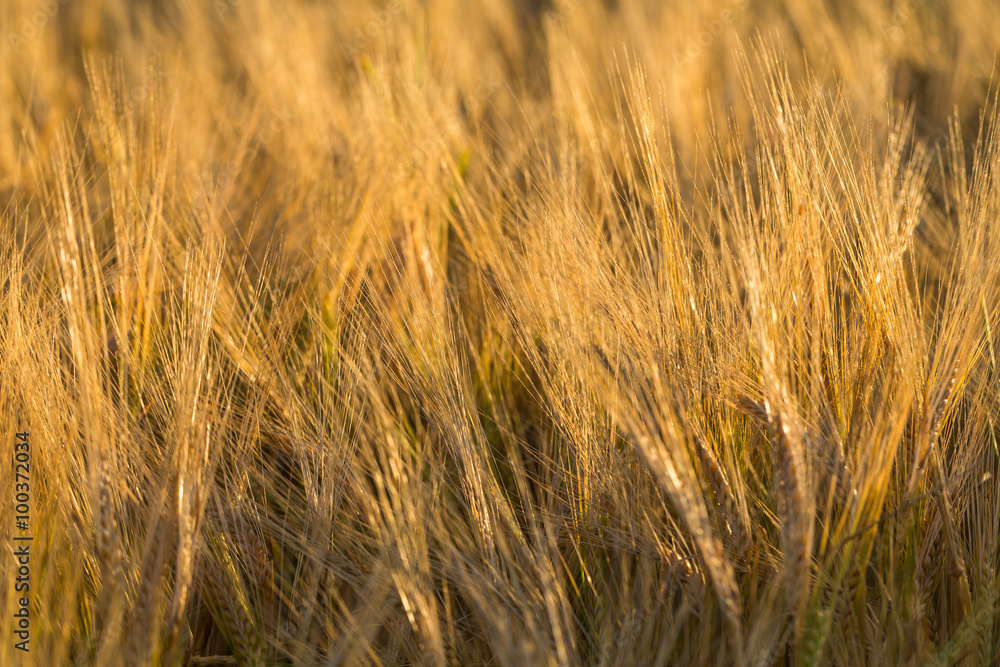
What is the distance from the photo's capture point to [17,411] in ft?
3.64

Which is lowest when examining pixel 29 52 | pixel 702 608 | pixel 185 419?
pixel 702 608

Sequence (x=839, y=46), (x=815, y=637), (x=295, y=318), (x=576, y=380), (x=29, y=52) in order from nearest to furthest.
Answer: (x=815, y=637) < (x=576, y=380) < (x=295, y=318) < (x=839, y=46) < (x=29, y=52)

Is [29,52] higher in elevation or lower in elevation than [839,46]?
higher

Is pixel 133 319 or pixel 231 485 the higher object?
pixel 133 319

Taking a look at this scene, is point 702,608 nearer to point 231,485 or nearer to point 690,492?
point 690,492

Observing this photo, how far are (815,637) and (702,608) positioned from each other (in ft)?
0.51

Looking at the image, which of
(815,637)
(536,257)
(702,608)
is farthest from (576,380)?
(815,637)

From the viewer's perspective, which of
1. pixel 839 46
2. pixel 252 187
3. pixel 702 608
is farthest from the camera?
pixel 839 46

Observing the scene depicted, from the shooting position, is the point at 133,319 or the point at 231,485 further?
the point at 133,319

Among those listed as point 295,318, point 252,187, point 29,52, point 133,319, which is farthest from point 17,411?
point 29,52

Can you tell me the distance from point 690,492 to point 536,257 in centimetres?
52

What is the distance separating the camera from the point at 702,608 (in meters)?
0.93

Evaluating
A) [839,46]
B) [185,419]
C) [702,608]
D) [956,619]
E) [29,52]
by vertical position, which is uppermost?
[29,52]

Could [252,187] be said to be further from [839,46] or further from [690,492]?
[839,46]
